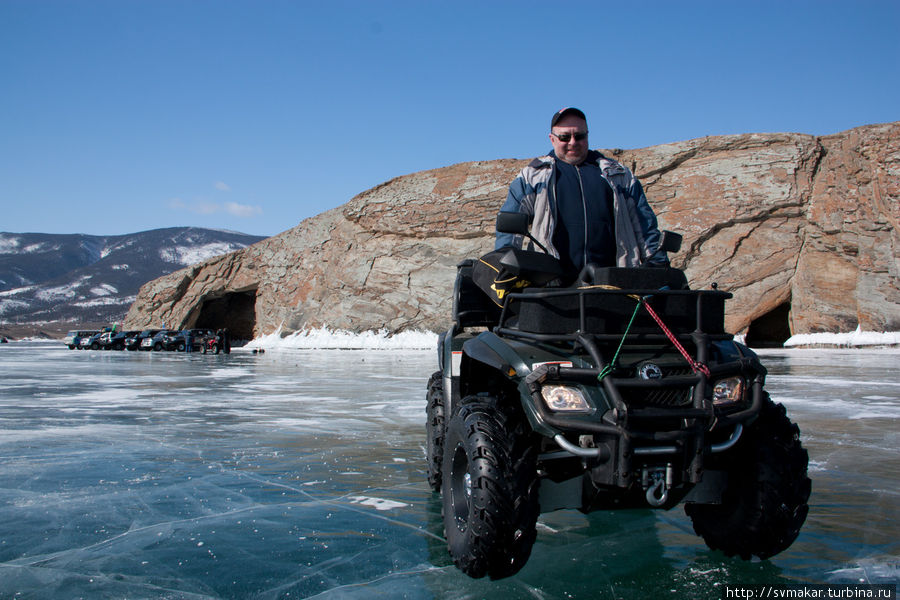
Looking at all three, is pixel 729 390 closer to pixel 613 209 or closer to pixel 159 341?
pixel 613 209

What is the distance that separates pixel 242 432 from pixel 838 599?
18.0ft

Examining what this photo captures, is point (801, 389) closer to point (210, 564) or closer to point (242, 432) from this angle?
point (242, 432)

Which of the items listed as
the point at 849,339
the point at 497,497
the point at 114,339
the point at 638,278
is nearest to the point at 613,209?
the point at 638,278

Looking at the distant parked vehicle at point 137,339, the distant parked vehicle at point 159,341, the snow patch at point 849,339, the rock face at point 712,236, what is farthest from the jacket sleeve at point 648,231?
the distant parked vehicle at point 137,339

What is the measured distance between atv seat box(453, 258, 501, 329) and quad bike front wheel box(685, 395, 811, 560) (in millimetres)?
1970

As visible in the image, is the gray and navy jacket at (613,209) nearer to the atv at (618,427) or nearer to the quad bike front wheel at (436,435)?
the atv at (618,427)

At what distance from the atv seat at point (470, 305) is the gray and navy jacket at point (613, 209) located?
3.16 feet

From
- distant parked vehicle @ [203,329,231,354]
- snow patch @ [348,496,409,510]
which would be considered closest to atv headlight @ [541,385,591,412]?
snow patch @ [348,496,409,510]

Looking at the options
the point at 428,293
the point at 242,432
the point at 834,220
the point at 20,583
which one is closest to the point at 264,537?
the point at 20,583

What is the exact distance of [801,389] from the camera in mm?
10102

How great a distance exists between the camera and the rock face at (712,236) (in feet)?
81.9

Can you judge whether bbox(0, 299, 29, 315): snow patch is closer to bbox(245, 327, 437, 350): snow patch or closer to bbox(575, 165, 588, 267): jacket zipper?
bbox(245, 327, 437, 350): snow patch

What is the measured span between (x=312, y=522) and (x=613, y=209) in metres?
2.38

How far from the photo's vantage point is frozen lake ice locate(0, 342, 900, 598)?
2.83m
